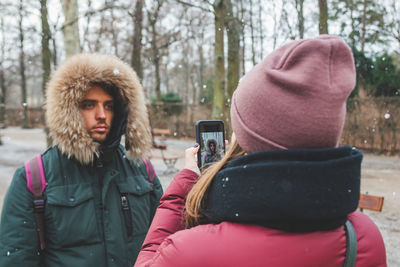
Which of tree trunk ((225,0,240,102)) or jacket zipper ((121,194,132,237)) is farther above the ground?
tree trunk ((225,0,240,102))

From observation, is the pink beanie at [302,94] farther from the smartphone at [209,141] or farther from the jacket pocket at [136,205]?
the jacket pocket at [136,205]

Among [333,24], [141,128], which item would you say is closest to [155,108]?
[333,24]

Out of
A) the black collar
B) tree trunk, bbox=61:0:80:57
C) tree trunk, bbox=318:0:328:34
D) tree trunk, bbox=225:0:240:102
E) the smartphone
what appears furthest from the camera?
tree trunk, bbox=225:0:240:102

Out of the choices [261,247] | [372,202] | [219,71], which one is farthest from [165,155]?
[261,247]

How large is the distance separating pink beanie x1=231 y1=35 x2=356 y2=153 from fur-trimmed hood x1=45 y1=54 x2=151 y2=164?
121 centimetres

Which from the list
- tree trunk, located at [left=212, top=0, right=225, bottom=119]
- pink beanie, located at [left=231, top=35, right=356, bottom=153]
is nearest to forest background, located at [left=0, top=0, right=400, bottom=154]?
tree trunk, located at [left=212, top=0, right=225, bottom=119]

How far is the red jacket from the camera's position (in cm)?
89

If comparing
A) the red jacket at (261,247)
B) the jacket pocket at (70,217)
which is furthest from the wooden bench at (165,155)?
the red jacket at (261,247)

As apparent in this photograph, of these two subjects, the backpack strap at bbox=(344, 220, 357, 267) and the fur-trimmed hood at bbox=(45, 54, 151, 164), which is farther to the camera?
the fur-trimmed hood at bbox=(45, 54, 151, 164)

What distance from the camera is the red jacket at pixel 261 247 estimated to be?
888 mm

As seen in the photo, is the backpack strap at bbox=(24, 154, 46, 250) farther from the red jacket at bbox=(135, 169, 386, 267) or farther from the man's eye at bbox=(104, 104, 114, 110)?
the red jacket at bbox=(135, 169, 386, 267)

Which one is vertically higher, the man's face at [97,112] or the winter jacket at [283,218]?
the man's face at [97,112]

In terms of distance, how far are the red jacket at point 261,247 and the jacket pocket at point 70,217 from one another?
0.90 m

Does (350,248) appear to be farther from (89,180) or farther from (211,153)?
(89,180)
